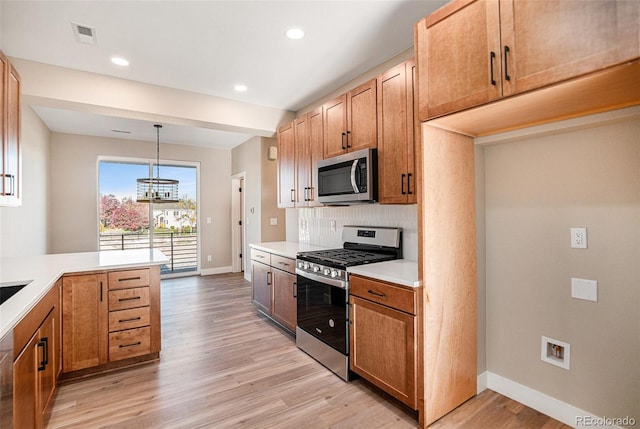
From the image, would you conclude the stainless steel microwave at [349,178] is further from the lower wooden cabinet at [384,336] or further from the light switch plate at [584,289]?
Result: the light switch plate at [584,289]

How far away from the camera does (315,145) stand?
11.1 ft

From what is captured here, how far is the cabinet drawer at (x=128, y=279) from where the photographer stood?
261 cm

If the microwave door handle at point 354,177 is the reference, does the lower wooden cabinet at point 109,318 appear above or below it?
below

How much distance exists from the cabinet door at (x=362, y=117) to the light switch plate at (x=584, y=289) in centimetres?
164

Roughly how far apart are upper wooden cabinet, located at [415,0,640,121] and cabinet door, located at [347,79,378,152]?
29.9 inches

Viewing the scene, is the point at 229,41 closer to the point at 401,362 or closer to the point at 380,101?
the point at 380,101

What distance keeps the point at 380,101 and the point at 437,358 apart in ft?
6.38

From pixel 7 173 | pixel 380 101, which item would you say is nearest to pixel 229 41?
pixel 380 101

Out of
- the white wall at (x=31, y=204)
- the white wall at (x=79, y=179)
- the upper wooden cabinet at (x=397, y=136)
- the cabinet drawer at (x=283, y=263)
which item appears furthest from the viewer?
the white wall at (x=79, y=179)

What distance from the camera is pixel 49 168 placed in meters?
5.12

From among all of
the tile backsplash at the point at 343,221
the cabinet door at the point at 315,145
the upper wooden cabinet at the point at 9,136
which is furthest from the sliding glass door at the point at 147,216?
the cabinet door at the point at 315,145

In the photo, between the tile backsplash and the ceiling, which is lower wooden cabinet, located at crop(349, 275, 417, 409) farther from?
the ceiling

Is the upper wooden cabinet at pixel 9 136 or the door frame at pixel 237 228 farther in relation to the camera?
the door frame at pixel 237 228

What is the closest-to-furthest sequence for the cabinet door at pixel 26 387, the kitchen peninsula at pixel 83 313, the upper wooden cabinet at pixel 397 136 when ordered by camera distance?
the cabinet door at pixel 26 387
the kitchen peninsula at pixel 83 313
the upper wooden cabinet at pixel 397 136
